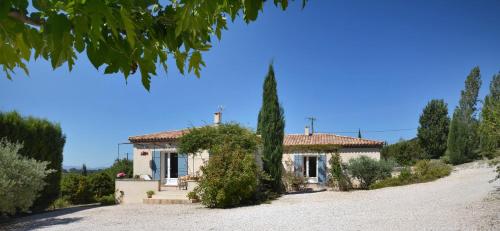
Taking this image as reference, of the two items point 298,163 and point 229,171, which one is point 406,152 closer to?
point 298,163

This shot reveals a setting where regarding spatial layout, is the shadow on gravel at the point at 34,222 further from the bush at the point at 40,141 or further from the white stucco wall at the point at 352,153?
the white stucco wall at the point at 352,153

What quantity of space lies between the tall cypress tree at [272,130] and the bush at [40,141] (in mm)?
8996

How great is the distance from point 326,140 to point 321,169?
2395mm

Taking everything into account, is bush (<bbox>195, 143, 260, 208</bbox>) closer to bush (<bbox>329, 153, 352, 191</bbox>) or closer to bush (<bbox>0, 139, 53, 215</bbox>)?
bush (<bbox>0, 139, 53, 215</bbox>)

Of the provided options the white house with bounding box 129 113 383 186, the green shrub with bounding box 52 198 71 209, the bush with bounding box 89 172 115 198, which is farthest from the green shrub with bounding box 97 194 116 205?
the white house with bounding box 129 113 383 186

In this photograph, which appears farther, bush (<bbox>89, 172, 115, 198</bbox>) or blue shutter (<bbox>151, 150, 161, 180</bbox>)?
blue shutter (<bbox>151, 150, 161, 180</bbox>)

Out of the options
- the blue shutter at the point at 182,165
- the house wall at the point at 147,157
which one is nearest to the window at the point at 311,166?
the house wall at the point at 147,157

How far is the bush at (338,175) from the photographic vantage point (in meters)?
20.5

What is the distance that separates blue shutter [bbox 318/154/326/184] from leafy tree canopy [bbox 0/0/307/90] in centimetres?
2155

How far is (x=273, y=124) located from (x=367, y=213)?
27.7 feet

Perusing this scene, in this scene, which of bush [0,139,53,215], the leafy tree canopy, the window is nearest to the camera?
the leafy tree canopy

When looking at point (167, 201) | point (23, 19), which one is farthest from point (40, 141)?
point (23, 19)

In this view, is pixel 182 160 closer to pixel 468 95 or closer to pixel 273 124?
pixel 273 124

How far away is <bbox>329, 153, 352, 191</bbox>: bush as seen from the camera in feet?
67.3
